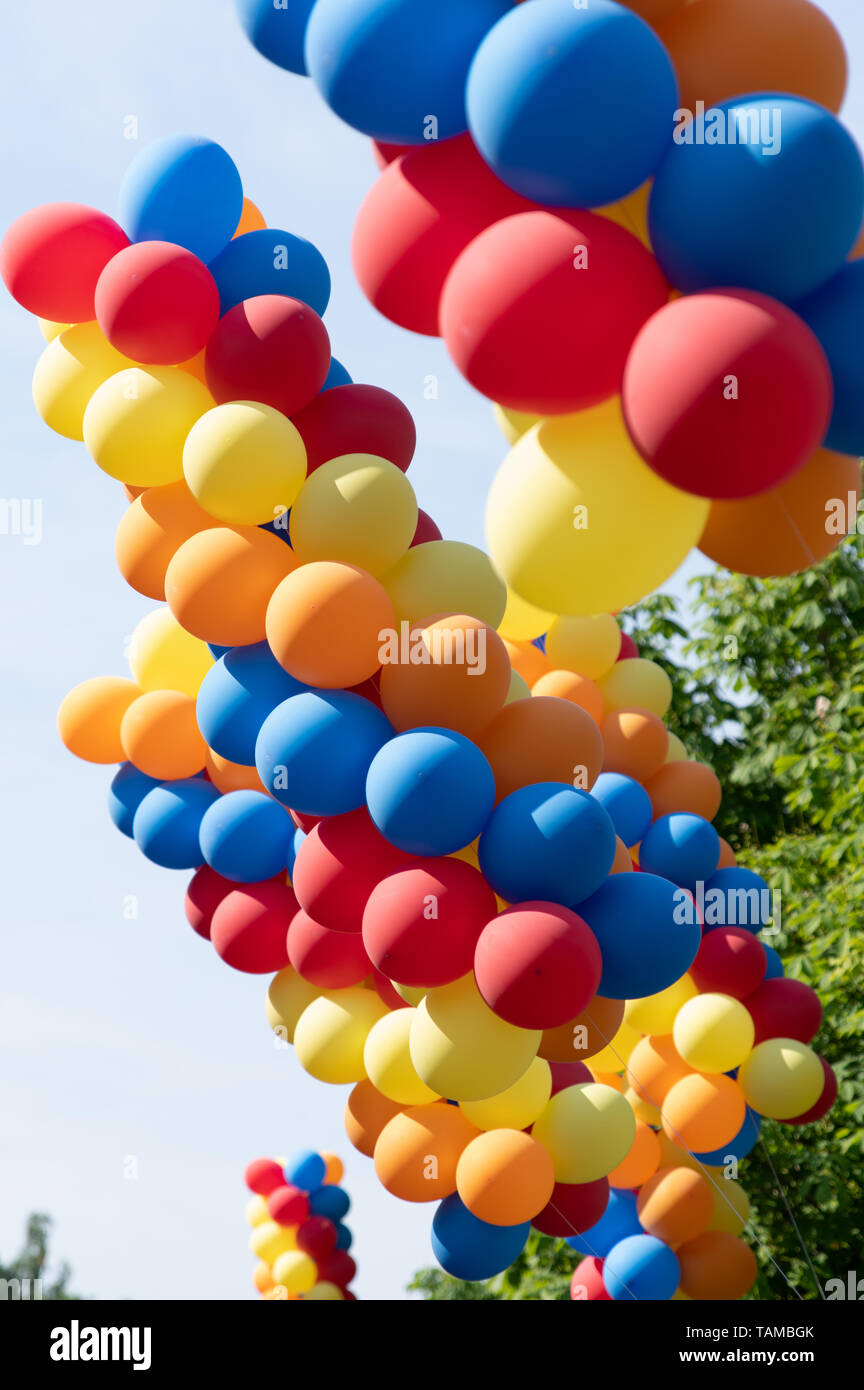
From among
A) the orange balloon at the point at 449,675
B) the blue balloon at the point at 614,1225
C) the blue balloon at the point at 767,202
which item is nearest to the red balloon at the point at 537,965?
the orange balloon at the point at 449,675

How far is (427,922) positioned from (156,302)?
2.10 meters

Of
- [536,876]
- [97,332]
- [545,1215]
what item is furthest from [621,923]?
[97,332]

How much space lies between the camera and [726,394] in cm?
226

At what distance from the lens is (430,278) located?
2.95 m

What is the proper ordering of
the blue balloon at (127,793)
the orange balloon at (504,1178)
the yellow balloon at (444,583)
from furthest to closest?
the blue balloon at (127,793) → the orange balloon at (504,1178) → the yellow balloon at (444,583)

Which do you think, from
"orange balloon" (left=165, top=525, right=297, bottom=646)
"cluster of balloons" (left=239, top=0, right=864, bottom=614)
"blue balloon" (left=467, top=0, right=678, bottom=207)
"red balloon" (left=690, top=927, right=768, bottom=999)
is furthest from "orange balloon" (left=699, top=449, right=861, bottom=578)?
"red balloon" (left=690, top=927, right=768, bottom=999)

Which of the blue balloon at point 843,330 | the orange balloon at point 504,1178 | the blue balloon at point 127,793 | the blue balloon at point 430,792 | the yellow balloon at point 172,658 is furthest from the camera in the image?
the blue balloon at point 127,793

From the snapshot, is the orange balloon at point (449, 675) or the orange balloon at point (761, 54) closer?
the orange balloon at point (761, 54)

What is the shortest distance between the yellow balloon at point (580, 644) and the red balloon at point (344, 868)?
2.06 meters

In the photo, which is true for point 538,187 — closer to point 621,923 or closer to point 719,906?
point 621,923

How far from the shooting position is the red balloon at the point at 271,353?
161 inches

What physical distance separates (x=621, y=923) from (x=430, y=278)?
1838 mm

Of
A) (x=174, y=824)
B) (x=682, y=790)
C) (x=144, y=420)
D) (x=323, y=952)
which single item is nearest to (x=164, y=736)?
(x=174, y=824)

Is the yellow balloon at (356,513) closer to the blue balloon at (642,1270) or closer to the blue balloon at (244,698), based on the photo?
the blue balloon at (244,698)
